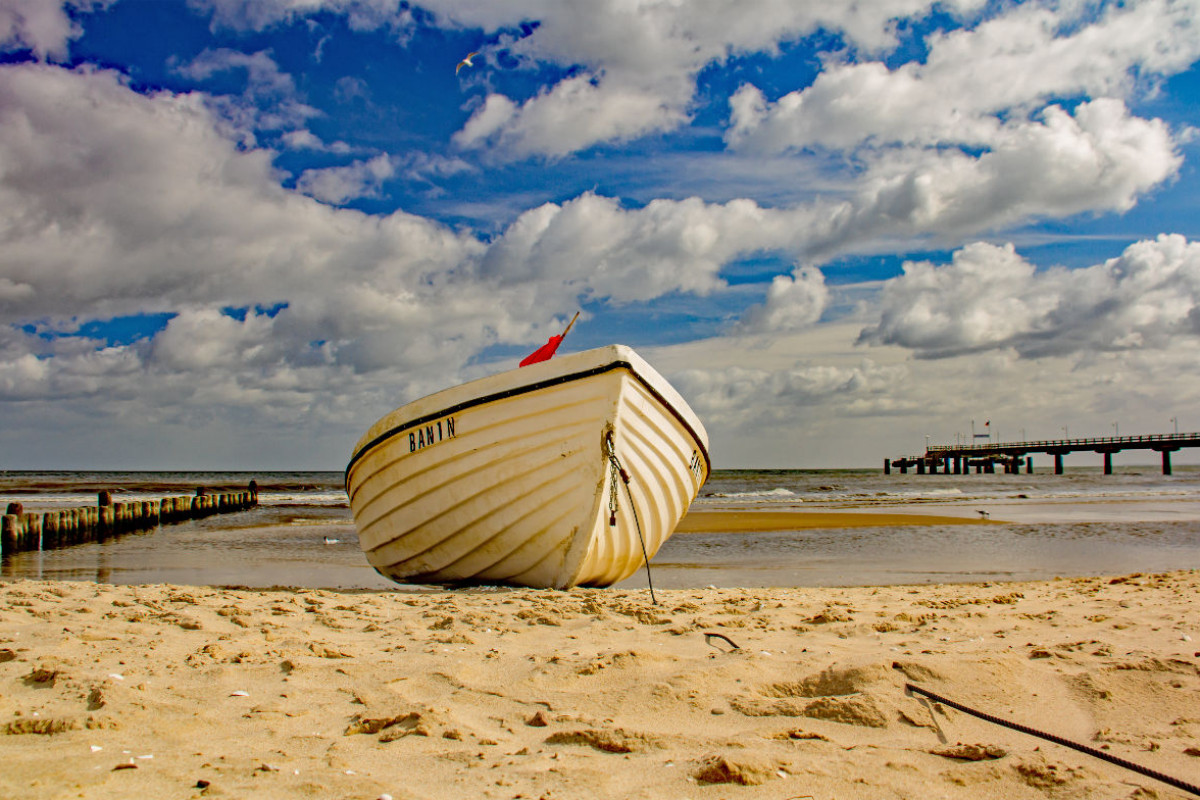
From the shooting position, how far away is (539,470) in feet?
20.2

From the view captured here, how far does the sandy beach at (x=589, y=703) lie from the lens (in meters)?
2.33

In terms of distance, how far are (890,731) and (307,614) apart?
165 inches

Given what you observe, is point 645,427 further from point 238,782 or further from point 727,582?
point 238,782

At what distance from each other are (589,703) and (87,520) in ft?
54.8

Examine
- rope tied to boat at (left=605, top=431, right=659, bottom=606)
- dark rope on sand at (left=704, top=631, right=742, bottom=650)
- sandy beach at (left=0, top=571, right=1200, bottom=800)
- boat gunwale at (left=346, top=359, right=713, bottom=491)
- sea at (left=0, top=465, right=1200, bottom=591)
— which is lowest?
sea at (left=0, top=465, right=1200, bottom=591)

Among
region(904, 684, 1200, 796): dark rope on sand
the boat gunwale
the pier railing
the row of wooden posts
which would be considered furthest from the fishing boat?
the pier railing

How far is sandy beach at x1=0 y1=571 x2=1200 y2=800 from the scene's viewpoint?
91.8 inches

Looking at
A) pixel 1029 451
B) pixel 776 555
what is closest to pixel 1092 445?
pixel 1029 451

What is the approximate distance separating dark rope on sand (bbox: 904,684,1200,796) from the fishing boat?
3.30m

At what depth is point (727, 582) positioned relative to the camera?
8.69m

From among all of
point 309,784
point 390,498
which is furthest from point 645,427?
point 309,784

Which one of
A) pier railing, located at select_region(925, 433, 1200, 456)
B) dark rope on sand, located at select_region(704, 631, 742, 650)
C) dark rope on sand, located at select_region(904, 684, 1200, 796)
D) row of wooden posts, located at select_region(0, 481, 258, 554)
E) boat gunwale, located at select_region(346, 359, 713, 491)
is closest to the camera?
dark rope on sand, located at select_region(904, 684, 1200, 796)

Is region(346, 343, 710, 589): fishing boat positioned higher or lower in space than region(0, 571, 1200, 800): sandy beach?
higher

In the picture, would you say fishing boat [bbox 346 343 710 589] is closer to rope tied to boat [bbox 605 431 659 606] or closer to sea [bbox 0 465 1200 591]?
rope tied to boat [bbox 605 431 659 606]
